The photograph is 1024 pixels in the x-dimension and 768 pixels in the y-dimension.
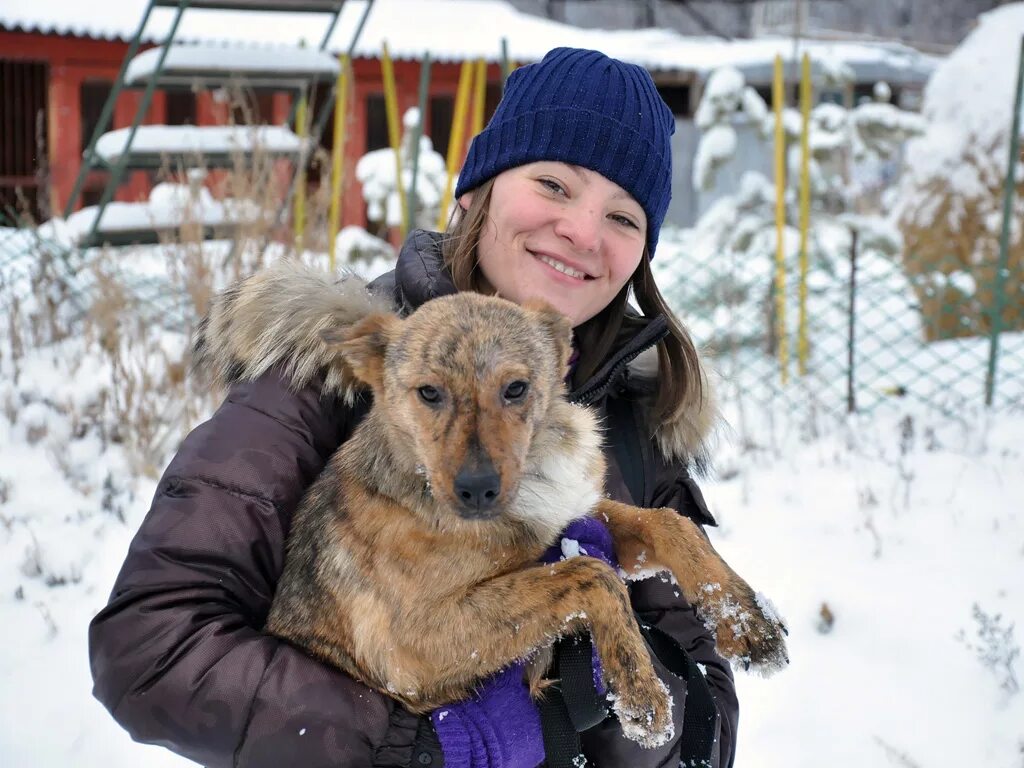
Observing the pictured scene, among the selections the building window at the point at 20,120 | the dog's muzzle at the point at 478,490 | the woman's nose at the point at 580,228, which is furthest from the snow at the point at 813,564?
the building window at the point at 20,120

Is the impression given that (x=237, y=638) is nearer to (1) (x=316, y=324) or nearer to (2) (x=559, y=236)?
(1) (x=316, y=324)

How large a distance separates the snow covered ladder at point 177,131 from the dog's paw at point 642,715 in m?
5.28

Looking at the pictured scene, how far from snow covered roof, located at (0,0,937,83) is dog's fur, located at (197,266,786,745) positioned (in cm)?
928

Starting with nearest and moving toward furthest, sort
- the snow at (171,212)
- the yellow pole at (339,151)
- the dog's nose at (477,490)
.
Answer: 1. the dog's nose at (477,490)
2. the snow at (171,212)
3. the yellow pole at (339,151)

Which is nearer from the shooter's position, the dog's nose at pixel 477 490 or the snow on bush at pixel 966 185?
the dog's nose at pixel 477 490

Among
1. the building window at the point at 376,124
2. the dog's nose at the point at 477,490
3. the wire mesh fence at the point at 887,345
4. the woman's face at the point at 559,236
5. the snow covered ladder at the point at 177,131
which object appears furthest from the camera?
the building window at the point at 376,124

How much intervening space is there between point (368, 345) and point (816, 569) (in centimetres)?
318

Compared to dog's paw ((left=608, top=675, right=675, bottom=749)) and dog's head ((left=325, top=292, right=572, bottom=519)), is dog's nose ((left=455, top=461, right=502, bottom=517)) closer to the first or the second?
dog's head ((left=325, top=292, right=572, bottom=519))

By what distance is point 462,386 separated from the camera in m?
2.09

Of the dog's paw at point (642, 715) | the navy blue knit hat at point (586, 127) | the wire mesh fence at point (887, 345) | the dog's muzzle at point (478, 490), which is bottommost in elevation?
the wire mesh fence at point (887, 345)

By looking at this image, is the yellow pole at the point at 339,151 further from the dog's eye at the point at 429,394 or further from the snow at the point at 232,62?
the dog's eye at the point at 429,394

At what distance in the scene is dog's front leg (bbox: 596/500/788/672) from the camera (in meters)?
2.09

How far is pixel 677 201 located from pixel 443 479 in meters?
17.4

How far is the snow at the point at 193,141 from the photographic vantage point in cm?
664
